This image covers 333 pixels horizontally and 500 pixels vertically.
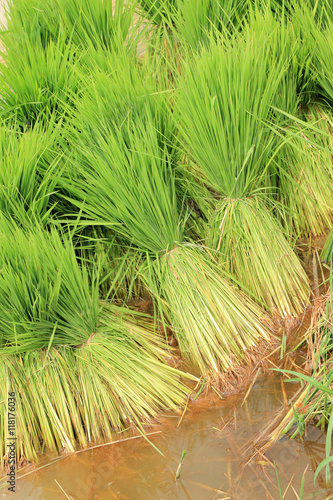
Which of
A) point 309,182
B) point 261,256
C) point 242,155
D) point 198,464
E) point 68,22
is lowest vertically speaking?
point 198,464

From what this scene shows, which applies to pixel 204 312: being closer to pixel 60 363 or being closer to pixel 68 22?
pixel 60 363

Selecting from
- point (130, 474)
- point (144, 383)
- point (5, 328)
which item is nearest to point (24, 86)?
point (5, 328)

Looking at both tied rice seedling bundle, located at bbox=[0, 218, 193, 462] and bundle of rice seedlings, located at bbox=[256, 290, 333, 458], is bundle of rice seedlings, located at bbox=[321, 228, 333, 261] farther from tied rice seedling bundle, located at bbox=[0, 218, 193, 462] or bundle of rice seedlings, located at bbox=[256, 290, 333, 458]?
tied rice seedling bundle, located at bbox=[0, 218, 193, 462]

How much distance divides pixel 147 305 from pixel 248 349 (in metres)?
0.40

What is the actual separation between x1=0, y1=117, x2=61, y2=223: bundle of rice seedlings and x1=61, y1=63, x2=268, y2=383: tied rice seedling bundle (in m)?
0.09

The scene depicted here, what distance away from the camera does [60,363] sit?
1.37 meters

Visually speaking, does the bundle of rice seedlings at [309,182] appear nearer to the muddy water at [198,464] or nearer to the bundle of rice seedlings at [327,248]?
the bundle of rice seedlings at [327,248]

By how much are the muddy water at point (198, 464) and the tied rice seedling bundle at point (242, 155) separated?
349 mm

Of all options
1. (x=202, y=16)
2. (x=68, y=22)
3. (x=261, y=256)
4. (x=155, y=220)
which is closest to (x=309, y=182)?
(x=261, y=256)

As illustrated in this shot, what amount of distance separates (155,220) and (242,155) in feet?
1.07

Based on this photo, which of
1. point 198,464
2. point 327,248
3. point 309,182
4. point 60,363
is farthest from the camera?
point 309,182

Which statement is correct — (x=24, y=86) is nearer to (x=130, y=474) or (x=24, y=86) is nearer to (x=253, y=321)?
(x=253, y=321)

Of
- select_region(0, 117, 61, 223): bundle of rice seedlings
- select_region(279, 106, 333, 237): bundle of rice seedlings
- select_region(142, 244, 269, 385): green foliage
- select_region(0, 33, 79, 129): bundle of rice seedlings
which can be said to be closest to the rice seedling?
select_region(142, 244, 269, 385): green foliage

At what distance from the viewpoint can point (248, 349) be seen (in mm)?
1450
